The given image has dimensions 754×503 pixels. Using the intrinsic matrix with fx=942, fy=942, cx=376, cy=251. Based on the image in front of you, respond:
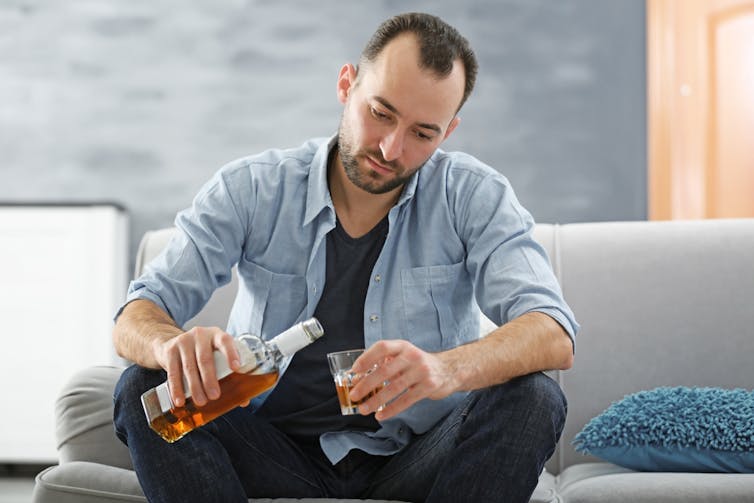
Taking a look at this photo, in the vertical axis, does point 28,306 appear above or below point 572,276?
below

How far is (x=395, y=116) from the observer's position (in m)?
1.63

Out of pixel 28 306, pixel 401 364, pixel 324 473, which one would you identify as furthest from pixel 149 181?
pixel 401 364

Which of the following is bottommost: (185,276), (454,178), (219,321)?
(219,321)

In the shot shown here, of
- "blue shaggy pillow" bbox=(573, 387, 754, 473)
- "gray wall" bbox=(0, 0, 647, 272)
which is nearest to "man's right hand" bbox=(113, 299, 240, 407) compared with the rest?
"blue shaggy pillow" bbox=(573, 387, 754, 473)

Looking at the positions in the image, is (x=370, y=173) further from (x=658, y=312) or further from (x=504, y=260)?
(x=658, y=312)

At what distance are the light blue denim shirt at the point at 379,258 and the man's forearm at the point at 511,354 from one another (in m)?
0.12

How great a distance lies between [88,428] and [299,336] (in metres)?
0.72

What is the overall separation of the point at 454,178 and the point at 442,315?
267mm

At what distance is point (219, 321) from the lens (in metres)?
2.13

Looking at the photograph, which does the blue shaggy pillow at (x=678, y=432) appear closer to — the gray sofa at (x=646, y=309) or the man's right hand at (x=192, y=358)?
the gray sofa at (x=646, y=309)

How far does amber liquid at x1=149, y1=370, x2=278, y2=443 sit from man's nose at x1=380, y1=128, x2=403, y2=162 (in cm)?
50

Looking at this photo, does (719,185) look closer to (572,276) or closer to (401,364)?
(572,276)

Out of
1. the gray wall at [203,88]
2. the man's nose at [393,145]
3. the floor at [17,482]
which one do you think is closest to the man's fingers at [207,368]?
the man's nose at [393,145]

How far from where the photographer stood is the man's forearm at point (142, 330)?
1.39 m
